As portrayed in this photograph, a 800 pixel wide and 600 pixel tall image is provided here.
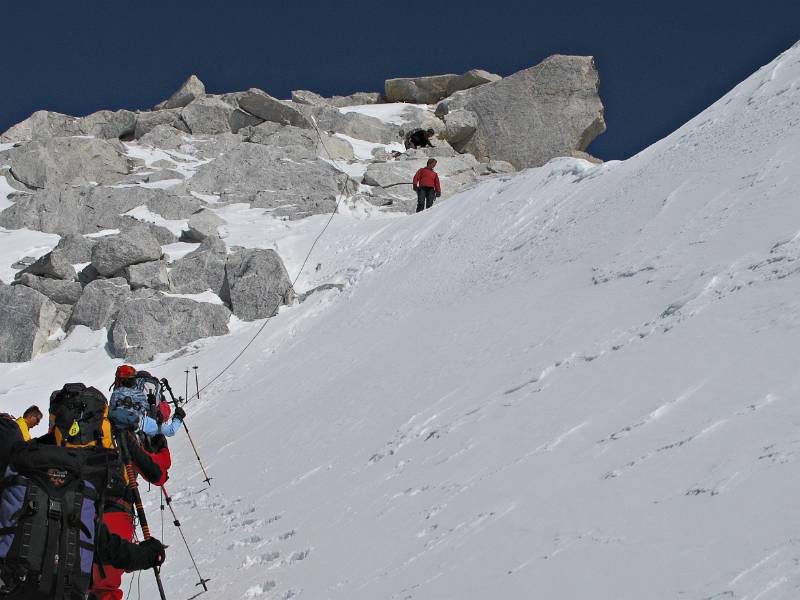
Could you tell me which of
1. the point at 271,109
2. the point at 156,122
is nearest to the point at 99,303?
the point at 271,109

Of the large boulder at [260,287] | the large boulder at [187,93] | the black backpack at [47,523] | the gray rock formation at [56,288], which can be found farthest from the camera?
the large boulder at [187,93]

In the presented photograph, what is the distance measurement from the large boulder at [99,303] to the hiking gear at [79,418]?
15035mm

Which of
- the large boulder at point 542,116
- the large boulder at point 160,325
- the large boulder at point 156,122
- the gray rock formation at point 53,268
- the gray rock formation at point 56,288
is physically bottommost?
the large boulder at point 160,325

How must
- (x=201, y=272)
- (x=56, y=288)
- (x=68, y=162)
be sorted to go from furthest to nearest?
(x=68, y=162)
(x=201, y=272)
(x=56, y=288)

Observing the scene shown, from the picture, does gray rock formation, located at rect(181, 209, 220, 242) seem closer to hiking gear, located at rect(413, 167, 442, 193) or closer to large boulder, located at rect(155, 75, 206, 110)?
Result: hiking gear, located at rect(413, 167, 442, 193)

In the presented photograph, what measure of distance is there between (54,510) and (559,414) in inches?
160

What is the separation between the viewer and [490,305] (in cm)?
1145

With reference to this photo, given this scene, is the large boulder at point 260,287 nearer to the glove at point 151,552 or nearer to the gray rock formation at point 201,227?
the gray rock formation at point 201,227

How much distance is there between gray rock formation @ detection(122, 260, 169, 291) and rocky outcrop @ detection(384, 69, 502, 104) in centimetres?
2528

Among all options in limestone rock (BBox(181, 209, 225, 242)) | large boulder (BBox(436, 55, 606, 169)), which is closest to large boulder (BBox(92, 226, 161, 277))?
limestone rock (BBox(181, 209, 225, 242))

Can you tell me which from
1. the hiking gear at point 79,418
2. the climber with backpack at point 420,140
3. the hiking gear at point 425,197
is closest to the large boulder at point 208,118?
the climber with backpack at point 420,140

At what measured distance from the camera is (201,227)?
905 inches

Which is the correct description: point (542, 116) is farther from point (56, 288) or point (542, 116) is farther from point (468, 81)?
point (56, 288)

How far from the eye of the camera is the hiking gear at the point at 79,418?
4848mm
